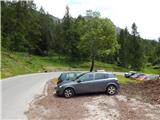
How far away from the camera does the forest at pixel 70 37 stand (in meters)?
84.4

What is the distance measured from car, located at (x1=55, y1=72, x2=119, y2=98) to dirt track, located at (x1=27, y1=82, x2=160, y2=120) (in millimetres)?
1604

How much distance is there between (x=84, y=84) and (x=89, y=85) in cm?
38

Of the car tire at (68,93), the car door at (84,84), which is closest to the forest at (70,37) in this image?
the car door at (84,84)

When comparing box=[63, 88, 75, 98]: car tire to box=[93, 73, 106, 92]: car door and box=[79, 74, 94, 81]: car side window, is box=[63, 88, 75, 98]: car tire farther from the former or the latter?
box=[93, 73, 106, 92]: car door

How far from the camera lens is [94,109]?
18.2m

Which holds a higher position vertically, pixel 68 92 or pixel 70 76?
pixel 70 76

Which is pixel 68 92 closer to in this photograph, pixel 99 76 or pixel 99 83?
pixel 99 83

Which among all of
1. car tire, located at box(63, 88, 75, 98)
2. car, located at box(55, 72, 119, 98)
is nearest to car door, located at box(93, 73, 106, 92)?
car, located at box(55, 72, 119, 98)

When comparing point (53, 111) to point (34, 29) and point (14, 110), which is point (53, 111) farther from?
point (34, 29)

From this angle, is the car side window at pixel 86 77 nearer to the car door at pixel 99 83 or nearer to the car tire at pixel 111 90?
the car door at pixel 99 83

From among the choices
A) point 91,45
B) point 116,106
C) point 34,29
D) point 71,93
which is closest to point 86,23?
point 91,45

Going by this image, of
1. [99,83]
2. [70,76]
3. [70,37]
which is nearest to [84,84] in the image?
[99,83]

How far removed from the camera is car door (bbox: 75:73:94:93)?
24688mm

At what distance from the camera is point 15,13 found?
9500cm
